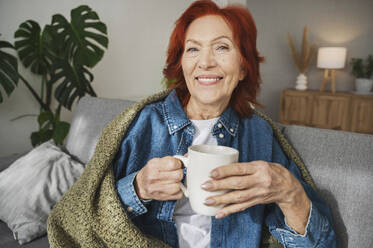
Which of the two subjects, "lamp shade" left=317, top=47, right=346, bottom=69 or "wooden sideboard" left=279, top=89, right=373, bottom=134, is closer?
"wooden sideboard" left=279, top=89, right=373, bottom=134

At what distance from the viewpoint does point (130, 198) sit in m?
0.74

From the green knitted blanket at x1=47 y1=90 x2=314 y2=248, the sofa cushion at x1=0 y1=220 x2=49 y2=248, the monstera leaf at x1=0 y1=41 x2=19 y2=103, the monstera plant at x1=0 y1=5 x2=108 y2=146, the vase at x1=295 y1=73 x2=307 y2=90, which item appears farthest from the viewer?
the vase at x1=295 y1=73 x2=307 y2=90

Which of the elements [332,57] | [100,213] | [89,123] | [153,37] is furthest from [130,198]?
[332,57]

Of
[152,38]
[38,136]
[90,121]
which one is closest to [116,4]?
[152,38]

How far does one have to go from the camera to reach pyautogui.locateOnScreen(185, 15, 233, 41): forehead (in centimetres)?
86

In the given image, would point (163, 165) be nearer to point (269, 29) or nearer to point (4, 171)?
point (4, 171)

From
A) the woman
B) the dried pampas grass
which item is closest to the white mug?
the woman

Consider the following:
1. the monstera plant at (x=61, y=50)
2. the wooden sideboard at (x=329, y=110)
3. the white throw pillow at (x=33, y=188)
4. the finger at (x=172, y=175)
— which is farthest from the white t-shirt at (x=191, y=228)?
the wooden sideboard at (x=329, y=110)

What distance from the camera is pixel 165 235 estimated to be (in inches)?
33.5

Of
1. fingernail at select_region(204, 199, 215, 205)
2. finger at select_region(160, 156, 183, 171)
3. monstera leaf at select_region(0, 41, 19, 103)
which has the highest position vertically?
monstera leaf at select_region(0, 41, 19, 103)

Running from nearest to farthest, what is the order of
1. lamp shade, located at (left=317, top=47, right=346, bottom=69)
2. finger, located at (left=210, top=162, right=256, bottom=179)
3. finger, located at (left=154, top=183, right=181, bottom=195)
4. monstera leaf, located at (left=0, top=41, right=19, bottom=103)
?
finger, located at (left=210, top=162, right=256, bottom=179) → finger, located at (left=154, top=183, right=181, bottom=195) → monstera leaf, located at (left=0, top=41, right=19, bottom=103) → lamp shade, located at (left=317, top=47, right=346, bottom=69)

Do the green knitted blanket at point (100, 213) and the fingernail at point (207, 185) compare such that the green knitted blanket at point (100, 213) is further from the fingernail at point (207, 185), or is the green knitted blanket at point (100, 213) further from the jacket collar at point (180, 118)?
the fingernail at point (207, 185)

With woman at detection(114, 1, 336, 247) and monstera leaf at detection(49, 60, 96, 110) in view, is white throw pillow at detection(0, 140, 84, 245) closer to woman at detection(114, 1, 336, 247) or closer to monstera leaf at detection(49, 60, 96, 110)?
woman at detection(114, 1, 336, 247)

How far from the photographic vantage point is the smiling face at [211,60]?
2.82 feet
